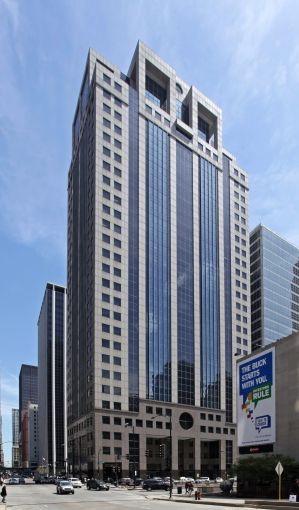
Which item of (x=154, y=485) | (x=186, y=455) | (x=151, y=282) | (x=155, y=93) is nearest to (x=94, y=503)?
(x=154, y=485)

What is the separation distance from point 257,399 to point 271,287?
121 meters

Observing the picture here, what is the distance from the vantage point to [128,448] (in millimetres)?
116062

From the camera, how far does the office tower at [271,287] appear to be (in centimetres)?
16850

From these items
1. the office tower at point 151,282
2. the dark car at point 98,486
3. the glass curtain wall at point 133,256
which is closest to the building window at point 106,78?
the office tower at point 151,282

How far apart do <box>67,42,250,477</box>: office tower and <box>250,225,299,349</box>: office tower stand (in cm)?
1665

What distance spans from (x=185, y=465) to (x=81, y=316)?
44284mm

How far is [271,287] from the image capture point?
568ft

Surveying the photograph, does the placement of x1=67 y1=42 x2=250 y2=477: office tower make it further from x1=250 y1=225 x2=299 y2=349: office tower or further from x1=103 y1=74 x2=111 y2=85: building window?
x1=250 y1=225 x2=299 y2=349: office tower

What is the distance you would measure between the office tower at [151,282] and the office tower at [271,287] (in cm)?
1665

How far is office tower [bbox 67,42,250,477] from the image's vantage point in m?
119

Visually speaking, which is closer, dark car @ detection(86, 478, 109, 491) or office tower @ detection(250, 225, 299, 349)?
dark car @ detection(86, 478, 109, 491)

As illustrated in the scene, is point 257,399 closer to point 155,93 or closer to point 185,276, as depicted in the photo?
point 185,276

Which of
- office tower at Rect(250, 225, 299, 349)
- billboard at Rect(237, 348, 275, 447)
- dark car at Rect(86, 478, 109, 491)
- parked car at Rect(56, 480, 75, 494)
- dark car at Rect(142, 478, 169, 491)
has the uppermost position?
office tower at Rect(250, 225, 299, 349)

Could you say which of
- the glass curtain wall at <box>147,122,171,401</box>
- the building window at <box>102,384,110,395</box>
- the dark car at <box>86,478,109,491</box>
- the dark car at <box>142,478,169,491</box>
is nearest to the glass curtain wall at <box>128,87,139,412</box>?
the glass curtain wall at <box>147,122,171,401</box>
